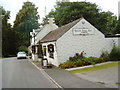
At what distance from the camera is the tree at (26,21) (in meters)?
64.0

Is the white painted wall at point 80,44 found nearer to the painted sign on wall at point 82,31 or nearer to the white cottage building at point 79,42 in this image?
the white cottage building at point 79,42

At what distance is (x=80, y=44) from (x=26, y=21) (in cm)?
4968

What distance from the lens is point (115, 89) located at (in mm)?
9469

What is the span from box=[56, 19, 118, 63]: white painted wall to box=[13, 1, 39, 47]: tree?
42707mm

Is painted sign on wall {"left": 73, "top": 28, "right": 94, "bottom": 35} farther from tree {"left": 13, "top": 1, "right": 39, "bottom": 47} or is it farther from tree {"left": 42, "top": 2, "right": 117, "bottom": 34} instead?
tree {"left": 13, "top": 1, "right": 39, "bottom": 47}

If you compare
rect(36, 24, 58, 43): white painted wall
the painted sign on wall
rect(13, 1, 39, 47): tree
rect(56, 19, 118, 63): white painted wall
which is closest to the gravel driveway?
rect(56, 19, 118, 63): white painted wall

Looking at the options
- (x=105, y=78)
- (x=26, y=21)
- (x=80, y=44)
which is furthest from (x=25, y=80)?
(x=26, y=21)

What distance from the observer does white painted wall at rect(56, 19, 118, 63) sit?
20422mm

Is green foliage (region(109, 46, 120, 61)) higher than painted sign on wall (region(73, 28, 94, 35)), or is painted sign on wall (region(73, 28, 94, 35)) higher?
painted sign on wall (region(73, 28, 94, 35))

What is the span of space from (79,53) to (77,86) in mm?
10461

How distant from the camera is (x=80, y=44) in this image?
21172 mm

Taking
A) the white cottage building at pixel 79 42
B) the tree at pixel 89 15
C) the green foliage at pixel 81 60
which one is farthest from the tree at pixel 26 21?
the green foliage at pixel 81 60

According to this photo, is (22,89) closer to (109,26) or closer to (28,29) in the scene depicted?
(109,26)

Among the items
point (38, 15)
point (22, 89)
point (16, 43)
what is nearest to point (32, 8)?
point (38, 15)
